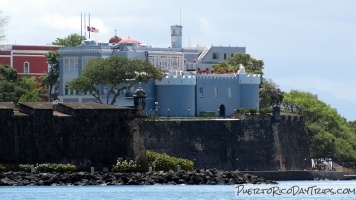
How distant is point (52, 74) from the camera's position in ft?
459

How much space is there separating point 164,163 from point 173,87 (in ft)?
69.5

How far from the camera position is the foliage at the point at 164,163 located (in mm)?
97000

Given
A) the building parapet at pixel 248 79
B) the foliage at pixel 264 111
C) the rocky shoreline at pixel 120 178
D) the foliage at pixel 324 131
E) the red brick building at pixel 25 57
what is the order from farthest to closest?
the red brick building at pixel 25 57
the foliage at pixel 324 131
the building parapet at pixel 248 79
the foliage at pixel 264 111
the rocky shoreline at pixel 120 178

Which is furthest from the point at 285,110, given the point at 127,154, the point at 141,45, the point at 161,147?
the point at 127,154

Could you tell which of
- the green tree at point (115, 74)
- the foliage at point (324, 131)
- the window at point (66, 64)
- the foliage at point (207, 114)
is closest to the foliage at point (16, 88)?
the window at point (66, 64)

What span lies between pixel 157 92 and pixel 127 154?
23792mm

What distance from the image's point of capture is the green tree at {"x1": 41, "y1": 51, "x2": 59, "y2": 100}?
13950cm

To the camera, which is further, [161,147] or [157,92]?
[157,92]

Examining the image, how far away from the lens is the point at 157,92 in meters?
119

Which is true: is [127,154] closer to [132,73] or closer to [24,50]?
Result: [132,73]

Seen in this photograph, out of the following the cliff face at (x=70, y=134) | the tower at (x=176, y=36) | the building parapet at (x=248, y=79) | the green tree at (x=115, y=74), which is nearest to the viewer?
the cliff face at (x=70, y=134)

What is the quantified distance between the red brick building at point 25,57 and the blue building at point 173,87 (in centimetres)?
1801

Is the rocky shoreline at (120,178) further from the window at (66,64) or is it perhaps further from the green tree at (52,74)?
the green tree at (52,74)

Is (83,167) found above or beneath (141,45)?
beneath
